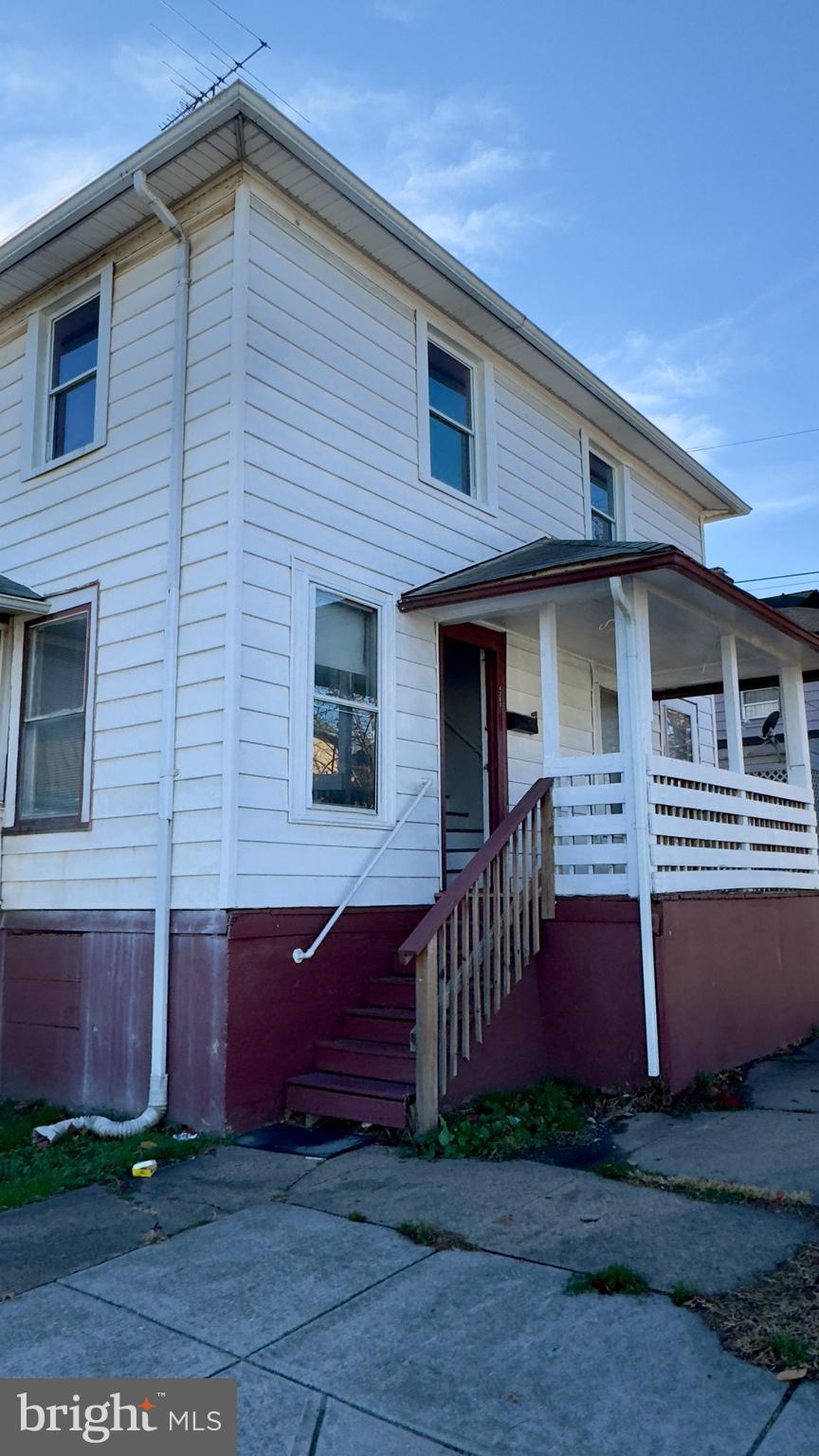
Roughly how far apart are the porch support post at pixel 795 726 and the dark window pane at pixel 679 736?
1983 mm

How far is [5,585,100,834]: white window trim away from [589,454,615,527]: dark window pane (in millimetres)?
5573

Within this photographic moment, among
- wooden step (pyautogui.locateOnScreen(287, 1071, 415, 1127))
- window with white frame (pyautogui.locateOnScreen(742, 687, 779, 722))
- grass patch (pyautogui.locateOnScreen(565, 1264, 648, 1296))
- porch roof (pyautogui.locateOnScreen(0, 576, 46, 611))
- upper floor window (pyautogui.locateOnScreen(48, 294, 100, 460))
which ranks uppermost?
upper floor window (pyautogui.locateOnScreen(48, 294, 100, 460))

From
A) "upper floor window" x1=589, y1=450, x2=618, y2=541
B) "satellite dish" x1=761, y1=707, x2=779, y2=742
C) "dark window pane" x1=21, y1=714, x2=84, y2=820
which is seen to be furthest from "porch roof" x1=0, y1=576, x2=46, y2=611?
"satellite dish" x1=761, y1=707, x2=779, y2=742

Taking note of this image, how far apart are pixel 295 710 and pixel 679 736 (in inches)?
266

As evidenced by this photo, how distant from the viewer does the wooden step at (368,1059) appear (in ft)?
19.7

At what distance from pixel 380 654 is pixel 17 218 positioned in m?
4.29

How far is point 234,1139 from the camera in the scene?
5.83 meters

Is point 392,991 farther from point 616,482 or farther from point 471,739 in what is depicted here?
point 616,482

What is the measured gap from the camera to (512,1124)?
19.0 ft

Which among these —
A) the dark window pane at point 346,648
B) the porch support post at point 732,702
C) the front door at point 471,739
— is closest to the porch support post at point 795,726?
the porch support post at point 732,702

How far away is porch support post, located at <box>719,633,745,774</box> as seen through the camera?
8516 millimetres

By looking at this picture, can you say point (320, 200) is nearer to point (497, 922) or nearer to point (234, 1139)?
point (497, 922)

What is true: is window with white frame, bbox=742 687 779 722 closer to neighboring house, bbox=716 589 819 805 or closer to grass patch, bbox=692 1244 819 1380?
neighboring house, bbox=716 589 819 805

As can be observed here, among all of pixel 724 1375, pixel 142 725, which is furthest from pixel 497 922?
pixel 724 1375
